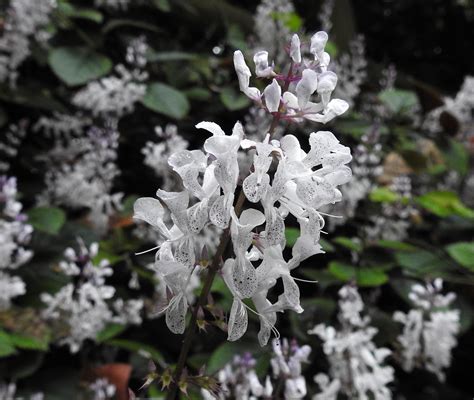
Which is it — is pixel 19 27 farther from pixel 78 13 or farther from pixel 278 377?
pixel 278 377

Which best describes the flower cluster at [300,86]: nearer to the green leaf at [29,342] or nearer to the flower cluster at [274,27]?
the green leaf at [29,342]

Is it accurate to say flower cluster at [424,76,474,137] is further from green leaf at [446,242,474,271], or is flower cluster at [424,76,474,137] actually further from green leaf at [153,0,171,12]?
green leaf at [153,0,171,12]

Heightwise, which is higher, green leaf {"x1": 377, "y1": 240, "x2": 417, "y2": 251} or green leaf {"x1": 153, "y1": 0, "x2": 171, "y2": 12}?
green leaf {"x1": 153, "y1": 0, "x2": 171, "y2": 12}

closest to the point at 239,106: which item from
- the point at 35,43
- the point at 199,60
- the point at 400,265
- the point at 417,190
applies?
the point at 199,60

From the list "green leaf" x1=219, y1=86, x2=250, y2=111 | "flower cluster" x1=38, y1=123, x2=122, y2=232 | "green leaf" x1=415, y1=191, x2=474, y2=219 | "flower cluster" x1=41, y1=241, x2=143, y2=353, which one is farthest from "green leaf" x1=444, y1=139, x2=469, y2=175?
"flower cluster" x1=41, y1=241, x2=143, y2=353

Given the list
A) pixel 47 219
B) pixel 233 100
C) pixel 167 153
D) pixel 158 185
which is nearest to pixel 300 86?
pixel 167 153
